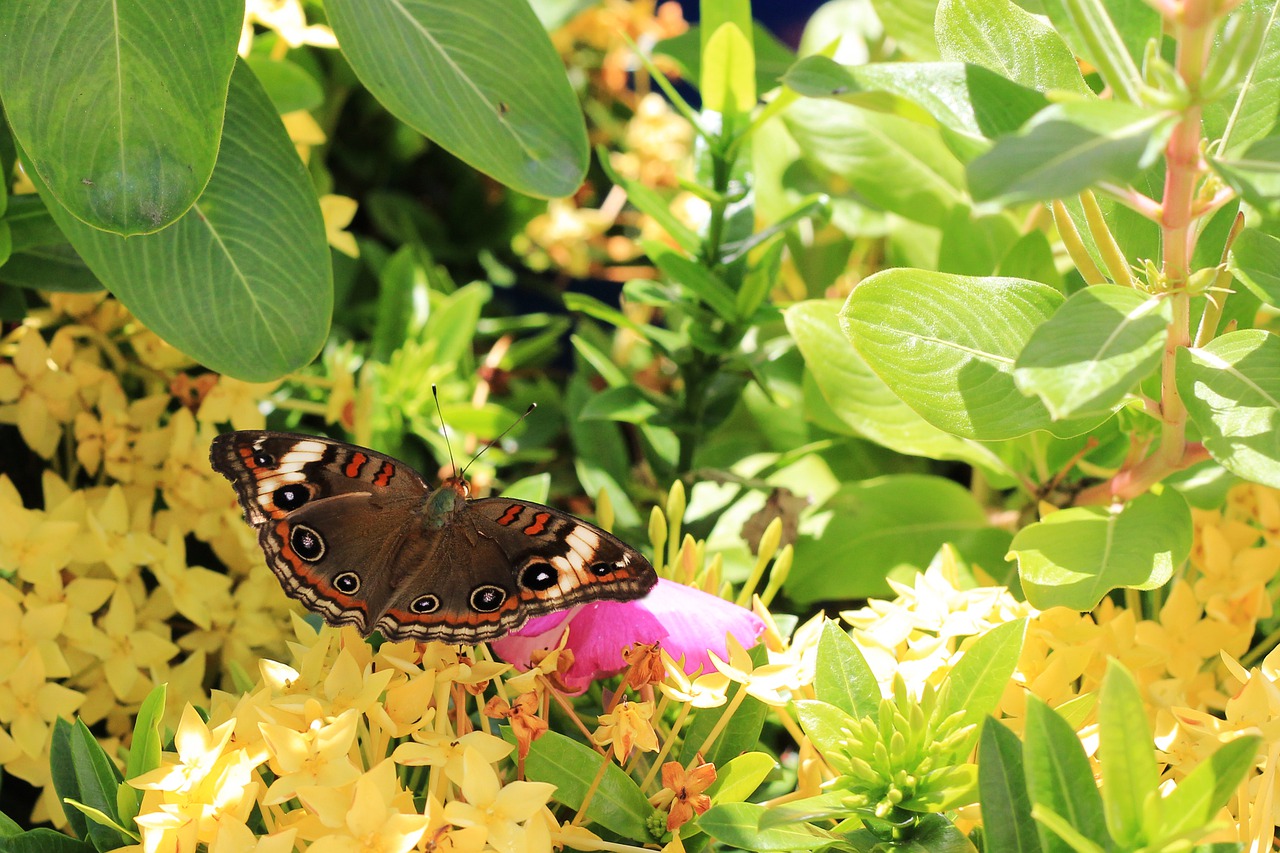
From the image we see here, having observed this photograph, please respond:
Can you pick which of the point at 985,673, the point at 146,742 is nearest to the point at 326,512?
the point at 146,742

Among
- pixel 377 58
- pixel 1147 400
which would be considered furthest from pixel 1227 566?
pixel 377 58

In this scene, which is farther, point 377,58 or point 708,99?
point 708,99

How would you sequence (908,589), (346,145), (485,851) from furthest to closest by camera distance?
(346,145) → (908,589) → (485,851)

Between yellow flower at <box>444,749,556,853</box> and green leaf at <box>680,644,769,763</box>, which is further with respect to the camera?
green leaf at <box>680,644,769,763</box>

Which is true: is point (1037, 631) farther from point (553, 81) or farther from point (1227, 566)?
point (553, 81)

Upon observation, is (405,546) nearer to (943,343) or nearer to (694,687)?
(694,687)

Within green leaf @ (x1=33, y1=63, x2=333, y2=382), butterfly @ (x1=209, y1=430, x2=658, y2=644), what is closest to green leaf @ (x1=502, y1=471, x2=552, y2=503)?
butterfly @ (x1=209, y1=430, x2=658, y2=644)

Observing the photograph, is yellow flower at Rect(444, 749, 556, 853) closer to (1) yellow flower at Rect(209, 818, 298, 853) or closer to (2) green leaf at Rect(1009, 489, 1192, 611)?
(1) yellow flower at Rect(209, 818, 298, 853)
